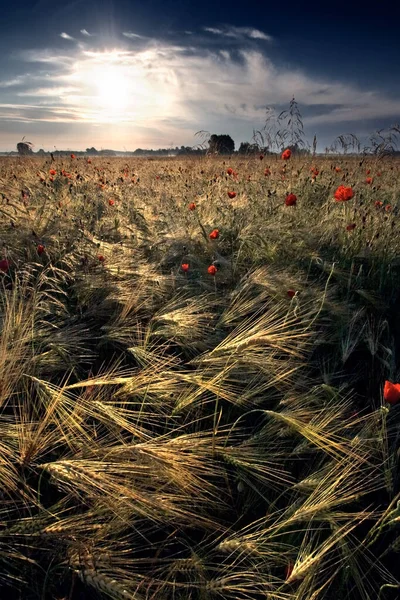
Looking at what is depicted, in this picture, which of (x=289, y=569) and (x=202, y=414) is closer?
(x=289, y=569)

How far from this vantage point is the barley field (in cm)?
112

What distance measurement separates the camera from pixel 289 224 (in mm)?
2717

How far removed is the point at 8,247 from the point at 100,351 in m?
1.10

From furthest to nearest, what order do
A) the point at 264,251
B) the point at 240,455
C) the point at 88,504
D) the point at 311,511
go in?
the point at 264,251 → the point at 240,455 → the point at 88,504 → the point at 311,511

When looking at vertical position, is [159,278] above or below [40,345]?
above

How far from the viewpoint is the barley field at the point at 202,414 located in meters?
1.12

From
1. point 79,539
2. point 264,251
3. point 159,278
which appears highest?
point 264,251

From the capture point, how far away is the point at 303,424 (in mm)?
1325

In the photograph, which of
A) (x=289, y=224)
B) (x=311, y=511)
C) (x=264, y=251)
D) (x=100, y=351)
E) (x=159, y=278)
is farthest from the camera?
(x=289, y=224)

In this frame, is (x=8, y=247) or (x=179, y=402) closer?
(x=179, y=402)

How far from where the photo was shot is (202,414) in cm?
167

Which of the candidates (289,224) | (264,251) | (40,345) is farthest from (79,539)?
(289,224)

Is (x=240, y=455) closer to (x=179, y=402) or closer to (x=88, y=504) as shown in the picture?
(x=179, y=402)

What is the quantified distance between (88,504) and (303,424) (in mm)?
747
